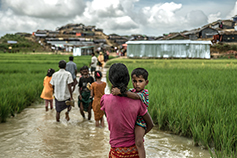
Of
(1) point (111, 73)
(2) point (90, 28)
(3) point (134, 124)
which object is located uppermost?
(2) point (90, 28)

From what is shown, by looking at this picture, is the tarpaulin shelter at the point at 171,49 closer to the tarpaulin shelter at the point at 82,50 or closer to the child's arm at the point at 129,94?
the tarpaulin shelter at the point at 82,50

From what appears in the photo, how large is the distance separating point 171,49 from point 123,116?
28127 mm

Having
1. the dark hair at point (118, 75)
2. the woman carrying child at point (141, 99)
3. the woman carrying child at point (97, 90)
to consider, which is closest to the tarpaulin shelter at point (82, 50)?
the woman carrying child at point (97, 90)

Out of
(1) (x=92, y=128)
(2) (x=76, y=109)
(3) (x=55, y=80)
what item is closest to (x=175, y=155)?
(1) (x=92, y=128)

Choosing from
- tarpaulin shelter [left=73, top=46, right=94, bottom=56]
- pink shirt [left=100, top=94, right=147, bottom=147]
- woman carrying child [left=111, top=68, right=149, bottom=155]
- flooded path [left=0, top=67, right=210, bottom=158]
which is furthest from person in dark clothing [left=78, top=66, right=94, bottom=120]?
tarpaulin shelter [left=73, top=46, right=94, bottom=56]

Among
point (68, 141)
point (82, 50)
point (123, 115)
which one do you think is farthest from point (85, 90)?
point (82, 50)

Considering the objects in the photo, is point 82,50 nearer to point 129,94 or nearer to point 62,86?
point 62,86

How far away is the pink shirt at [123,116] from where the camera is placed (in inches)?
63.4

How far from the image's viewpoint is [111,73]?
1.66m

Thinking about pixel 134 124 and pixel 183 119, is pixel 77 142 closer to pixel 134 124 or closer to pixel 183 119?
pixel 183 119

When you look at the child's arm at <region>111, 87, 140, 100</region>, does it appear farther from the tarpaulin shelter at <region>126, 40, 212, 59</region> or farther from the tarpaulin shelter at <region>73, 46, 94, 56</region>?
the tarpaulin shelter at <region>73, 46, 94, 56</region>

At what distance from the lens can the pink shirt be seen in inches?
63.4

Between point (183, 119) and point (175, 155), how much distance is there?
2.47ft

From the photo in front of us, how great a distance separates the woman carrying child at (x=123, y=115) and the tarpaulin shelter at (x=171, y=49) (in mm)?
27949
